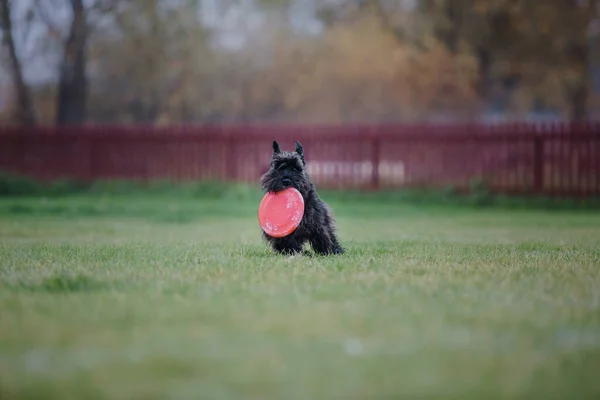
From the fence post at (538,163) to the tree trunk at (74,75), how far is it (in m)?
19.7

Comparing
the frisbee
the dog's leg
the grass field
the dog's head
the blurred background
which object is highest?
the blurred background

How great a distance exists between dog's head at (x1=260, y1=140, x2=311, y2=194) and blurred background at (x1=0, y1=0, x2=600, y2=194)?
15528 millimetres

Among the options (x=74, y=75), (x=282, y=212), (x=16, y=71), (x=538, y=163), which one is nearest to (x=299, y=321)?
(x=282, y=212)

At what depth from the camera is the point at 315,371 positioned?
478cm

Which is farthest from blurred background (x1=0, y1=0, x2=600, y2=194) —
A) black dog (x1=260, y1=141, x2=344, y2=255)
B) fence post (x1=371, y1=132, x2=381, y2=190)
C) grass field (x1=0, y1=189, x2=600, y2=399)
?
black dog (x1=260, y1=141, x2=344, y2=255)

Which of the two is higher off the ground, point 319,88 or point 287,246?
point 319,88

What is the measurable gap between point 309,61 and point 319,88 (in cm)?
184

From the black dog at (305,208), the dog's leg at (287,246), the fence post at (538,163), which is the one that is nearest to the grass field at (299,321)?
the dog's leg at (287,246)

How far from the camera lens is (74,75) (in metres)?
35.8

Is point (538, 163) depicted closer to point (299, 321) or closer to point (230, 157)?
point (230, 157)

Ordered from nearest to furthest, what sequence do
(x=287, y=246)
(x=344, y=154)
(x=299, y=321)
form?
(x=299, y=321)
(x=287, y=246)
(x=344, y=154)

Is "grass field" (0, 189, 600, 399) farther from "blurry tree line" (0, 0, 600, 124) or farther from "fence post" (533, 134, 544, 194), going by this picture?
"blurry tree line" (0, 0, 600, 124)

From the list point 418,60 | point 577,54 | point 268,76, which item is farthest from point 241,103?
point 577,54

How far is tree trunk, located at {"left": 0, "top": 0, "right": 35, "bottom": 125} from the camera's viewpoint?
33625mm
